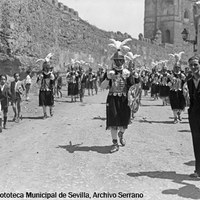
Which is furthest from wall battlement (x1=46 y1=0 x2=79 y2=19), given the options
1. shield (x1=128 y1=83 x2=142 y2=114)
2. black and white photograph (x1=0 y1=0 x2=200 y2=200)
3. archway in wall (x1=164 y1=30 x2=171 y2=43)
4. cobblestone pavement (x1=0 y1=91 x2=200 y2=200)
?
archway in wall (x1=164 y1=30 x2=171 y2=43)

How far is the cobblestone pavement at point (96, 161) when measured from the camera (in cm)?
644

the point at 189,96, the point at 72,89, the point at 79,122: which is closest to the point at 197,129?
the point at 189,96

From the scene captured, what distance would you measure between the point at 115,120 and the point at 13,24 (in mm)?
15134

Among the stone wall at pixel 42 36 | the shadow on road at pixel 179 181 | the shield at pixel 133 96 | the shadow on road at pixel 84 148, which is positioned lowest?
the shadow on road at pixel 179 181

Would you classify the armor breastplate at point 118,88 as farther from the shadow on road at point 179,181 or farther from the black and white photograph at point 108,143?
the shadow on road at point 179,181

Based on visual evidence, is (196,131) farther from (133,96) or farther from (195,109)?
(133,96)

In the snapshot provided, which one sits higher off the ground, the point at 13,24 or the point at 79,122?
the point at 13,24

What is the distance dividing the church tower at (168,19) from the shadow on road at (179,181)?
74.1 m

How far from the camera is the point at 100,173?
23.6 feet

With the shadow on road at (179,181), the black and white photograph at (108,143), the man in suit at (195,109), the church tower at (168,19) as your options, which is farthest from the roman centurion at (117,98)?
the church tower at (168,19)

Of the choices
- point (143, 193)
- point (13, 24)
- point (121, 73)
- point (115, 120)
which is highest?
point (13, 24)

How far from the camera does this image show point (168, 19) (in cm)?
8138

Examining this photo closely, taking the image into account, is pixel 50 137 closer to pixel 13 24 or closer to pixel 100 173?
pixel 100 173

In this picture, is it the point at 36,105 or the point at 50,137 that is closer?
the point at 50,137
